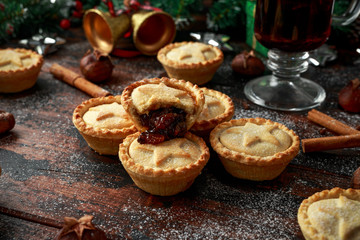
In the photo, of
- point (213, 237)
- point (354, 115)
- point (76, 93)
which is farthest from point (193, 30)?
point (213, 237)

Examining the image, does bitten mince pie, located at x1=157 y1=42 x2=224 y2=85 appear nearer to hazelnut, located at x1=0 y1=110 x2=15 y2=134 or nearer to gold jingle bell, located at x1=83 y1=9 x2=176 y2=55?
gold jingle bell, located at x1=83 y1=9 x2=176 y2=55

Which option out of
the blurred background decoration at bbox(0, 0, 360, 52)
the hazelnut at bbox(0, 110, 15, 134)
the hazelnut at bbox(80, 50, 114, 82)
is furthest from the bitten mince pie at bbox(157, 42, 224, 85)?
the hazelnut at bbox(0, 110, 15, 134)

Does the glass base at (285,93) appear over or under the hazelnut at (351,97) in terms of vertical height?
under

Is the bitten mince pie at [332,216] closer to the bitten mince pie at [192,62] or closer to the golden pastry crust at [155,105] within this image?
the golden pastry crust at [155,105]

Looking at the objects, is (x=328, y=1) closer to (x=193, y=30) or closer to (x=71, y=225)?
(x=193, y=30)

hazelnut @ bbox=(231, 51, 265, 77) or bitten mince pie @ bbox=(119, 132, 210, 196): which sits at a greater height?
bitten mince pie @ bbox=(119, 132, 210, 196)

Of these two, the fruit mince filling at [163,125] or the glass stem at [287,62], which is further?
the glass stem at [287,62]

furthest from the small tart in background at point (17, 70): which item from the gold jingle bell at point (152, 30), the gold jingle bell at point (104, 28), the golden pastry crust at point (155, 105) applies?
the golden pastry crust at point (155, 105)
